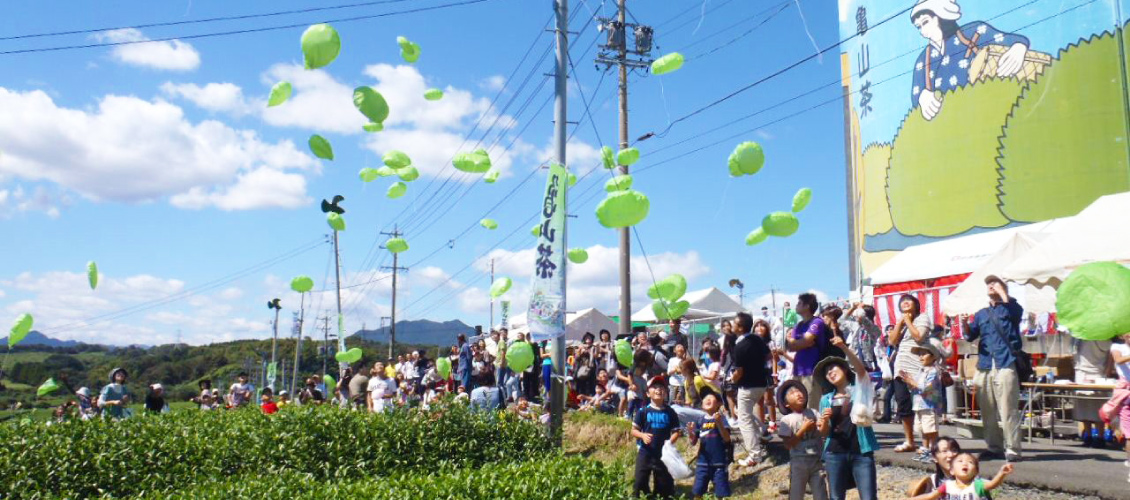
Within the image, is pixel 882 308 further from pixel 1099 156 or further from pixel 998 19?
pixel 998 19

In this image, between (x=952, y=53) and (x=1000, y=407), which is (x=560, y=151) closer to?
(x=1000, y=407)

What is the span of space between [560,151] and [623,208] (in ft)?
4.55

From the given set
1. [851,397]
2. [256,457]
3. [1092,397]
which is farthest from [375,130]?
[1092,397]

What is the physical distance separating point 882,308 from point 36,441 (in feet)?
51.4

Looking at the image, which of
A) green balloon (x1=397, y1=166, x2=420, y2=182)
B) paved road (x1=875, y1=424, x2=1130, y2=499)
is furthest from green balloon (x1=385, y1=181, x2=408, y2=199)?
paved road (x1=875, y1=424, x2=1130, y2=499)

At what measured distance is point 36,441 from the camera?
32.9ft

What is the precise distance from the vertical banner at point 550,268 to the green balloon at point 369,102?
2.36 metres

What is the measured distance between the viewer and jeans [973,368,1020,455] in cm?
770

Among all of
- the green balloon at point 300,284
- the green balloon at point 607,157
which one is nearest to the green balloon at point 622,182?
the green balloon at point 607,157

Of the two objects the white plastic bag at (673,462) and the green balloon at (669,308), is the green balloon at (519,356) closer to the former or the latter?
the green balloon at (669,308)

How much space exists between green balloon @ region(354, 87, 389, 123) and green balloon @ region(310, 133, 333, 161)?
134 cm

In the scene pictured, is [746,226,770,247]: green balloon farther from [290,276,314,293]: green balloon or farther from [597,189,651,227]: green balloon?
[290,276,314,293]: green balloon

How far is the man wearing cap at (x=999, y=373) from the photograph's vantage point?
7719 mm

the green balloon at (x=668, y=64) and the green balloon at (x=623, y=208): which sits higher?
the green balloon at (x=668, y=64)
